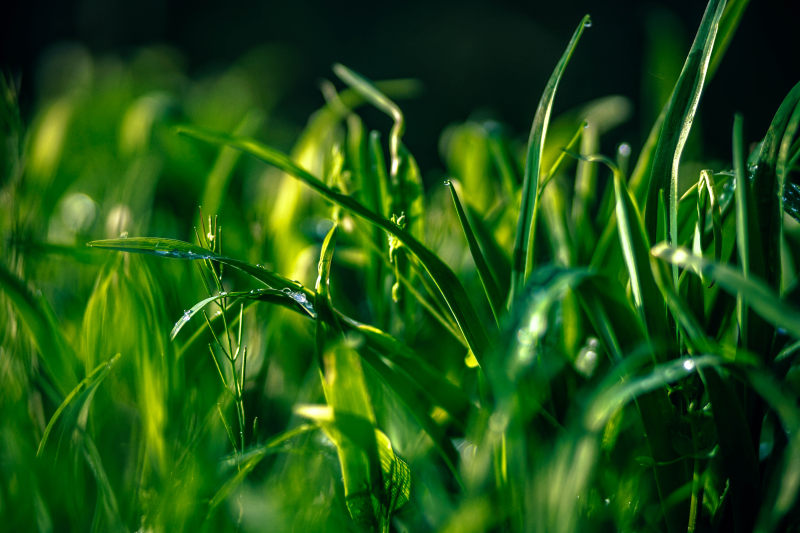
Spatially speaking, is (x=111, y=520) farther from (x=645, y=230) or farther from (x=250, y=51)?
(x=250, y=51)

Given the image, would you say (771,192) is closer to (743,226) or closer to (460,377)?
(743,226)

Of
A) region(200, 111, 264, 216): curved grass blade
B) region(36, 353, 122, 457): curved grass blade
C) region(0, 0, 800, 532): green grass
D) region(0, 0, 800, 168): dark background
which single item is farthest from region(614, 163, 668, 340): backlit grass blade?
region(0, 0, 800, 168): dark background

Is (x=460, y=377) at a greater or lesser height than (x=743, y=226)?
lesser

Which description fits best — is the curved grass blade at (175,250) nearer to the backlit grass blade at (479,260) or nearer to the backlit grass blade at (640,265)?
the backlit grass blade at (479,260)

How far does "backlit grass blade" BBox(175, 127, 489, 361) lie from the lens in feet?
1.31

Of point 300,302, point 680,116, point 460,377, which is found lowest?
point 460,377

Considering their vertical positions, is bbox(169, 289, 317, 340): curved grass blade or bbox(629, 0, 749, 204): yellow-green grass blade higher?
bbox(629, 0, 749, 204): yellow-green grass blade

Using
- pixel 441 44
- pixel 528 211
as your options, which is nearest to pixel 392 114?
pixel 528 211

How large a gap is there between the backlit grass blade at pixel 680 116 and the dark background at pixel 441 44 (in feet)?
6.13

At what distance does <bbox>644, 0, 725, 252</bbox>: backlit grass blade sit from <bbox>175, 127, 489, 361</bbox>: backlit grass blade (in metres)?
0.14

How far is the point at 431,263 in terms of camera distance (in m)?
0.40

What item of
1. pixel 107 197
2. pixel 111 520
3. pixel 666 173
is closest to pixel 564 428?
pixel 666 173

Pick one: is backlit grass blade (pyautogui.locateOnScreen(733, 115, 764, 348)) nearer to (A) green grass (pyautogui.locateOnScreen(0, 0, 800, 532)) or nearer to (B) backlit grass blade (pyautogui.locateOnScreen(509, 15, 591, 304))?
(A) green grass (pyautogui.locateOnScreen(0, 0, 800, 532))

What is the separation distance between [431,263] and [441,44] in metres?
2.69
